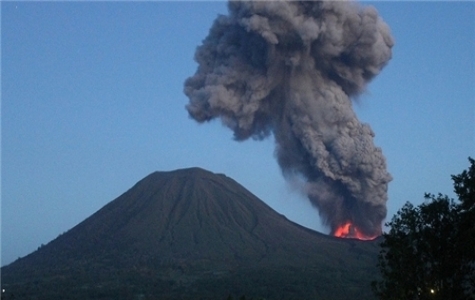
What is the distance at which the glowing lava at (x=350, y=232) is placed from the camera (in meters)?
47.0

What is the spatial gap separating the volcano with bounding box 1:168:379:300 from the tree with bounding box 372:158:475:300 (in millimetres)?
25118

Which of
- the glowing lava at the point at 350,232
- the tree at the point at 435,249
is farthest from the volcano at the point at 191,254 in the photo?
the tree at the point at 435,249

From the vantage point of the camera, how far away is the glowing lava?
154 ft

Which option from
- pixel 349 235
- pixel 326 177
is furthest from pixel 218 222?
pixel 326 177

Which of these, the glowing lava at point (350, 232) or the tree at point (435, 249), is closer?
the tree at point (435, 249)

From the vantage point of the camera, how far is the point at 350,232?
47.6m

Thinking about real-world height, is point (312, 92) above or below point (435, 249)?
above

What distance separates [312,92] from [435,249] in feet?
99.0

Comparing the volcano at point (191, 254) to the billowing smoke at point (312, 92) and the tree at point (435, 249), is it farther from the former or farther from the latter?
the tree at point (435, 249)

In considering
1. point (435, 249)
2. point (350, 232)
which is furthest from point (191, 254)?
point (435, 249)

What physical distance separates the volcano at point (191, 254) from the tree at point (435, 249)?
2512 centimetres

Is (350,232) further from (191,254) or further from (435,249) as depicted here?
(435,249)

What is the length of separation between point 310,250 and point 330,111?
1185cm

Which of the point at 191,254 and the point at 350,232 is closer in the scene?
the point at 350,232
